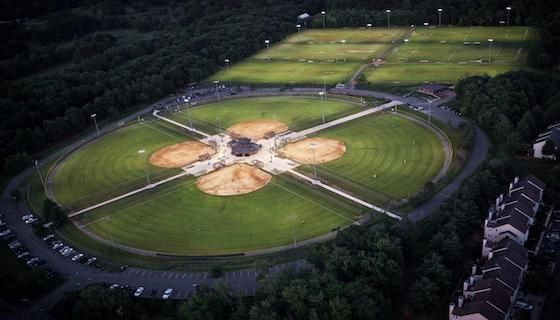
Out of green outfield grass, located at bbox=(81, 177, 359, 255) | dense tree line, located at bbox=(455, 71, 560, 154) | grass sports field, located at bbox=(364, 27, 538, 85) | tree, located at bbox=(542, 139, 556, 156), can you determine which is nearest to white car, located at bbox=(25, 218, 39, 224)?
green outfield grass, located at bbox=(81, 177, 359, 255)

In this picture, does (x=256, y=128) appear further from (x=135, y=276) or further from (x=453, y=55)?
(x=453, y=55)

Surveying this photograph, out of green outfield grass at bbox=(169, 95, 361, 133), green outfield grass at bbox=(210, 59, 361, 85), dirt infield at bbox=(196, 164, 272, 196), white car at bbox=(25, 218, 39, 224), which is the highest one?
green outfield grass at bbox=(210, 59, 361, 85)

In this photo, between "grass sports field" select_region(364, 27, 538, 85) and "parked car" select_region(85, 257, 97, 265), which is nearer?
"parked car" select_region(85, 257, 97, 265)

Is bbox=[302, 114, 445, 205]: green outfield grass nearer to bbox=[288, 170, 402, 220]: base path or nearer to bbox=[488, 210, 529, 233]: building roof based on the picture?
bbox=[288, 170, 402, 220]: base path

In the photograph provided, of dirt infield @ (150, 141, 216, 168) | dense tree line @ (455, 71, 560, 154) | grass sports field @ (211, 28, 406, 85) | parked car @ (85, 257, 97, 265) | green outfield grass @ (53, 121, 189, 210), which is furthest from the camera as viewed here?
grass sports field @ (211, 28, 406, 85)

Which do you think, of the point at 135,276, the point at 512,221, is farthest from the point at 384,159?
the point at 135,276

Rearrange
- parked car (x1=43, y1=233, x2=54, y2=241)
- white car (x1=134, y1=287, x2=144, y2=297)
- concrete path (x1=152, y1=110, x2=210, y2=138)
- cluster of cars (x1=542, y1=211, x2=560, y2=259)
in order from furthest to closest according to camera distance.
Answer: concrete path (x1=152, y1=110, x2=210, y2=138) → parked car (x1=43, y1=233, x2=54, y2=241) → white car (x1=134, y1=287, x2=144, y2=297) → cluster of cars (x1=542, y1=211, x2=560, y2=259)
